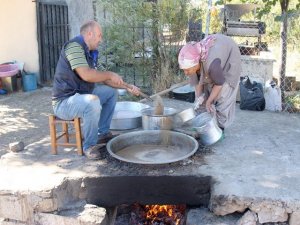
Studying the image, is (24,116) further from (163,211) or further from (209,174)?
(209,174)

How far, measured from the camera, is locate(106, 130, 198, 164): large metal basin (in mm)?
3984

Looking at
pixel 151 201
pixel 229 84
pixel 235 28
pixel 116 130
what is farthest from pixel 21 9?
pixel 151 201

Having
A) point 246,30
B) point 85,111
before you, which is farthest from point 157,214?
point 246,30

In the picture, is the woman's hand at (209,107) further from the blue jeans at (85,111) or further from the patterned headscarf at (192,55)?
the blue jeans at (85,111)

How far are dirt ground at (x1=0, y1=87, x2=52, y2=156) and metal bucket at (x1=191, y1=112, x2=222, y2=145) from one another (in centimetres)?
271

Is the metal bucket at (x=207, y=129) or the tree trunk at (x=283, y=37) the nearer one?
the metal bucket at (x=207, y=129)

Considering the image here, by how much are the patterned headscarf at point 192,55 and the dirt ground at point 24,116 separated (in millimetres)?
2890

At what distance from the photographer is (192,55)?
3840 millimetres

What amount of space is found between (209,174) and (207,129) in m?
A: 0.76

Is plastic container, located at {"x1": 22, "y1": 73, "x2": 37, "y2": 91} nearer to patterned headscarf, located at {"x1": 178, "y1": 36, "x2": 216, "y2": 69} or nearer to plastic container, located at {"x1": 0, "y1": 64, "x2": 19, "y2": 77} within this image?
plastic container, located at {"x1": 0, "y1": 64, "x2": 19, "y2": 77}

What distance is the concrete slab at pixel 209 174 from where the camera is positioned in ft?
10.2

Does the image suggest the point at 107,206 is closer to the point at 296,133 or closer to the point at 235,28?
the point at 296,133

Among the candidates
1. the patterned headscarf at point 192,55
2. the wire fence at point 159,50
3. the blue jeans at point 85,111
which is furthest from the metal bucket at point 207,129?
the wire fence at point 159,50

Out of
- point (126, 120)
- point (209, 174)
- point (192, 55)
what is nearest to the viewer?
point (209, 174)
